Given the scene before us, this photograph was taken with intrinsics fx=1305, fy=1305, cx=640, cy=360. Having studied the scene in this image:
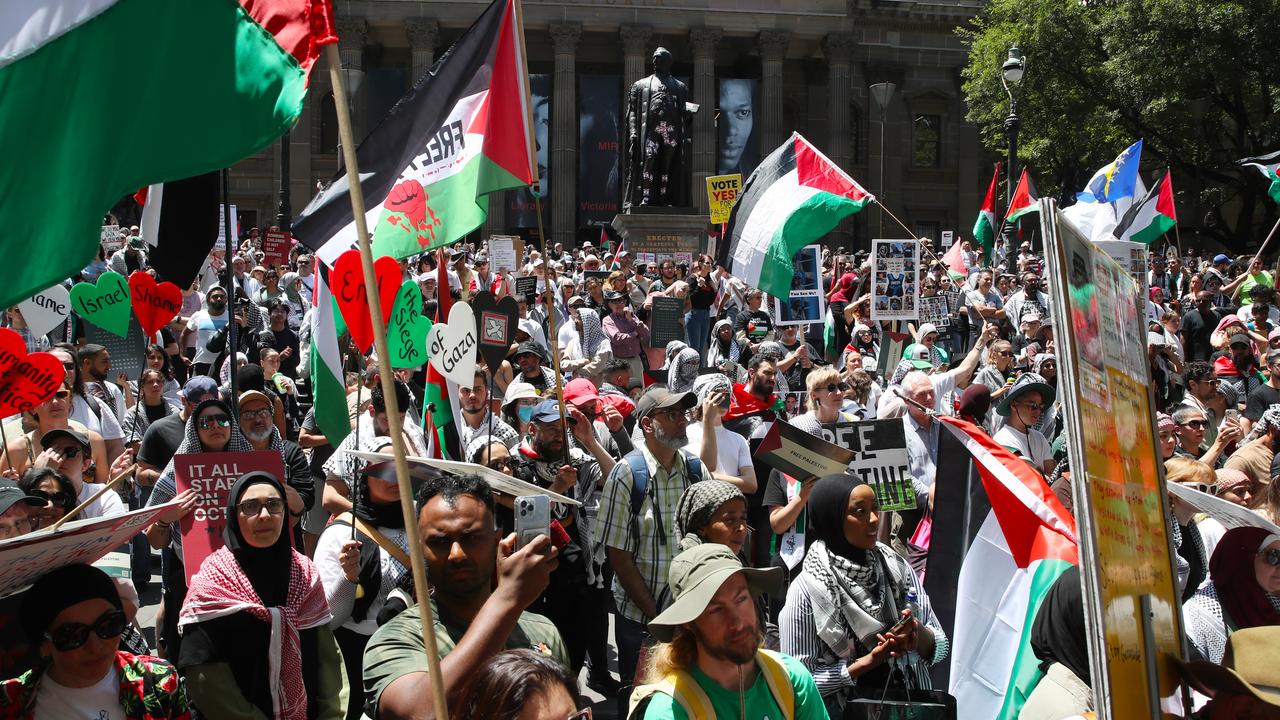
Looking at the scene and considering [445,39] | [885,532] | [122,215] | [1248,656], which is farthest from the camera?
[445,39]

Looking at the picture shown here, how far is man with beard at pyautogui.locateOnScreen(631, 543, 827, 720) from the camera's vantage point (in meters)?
3.24

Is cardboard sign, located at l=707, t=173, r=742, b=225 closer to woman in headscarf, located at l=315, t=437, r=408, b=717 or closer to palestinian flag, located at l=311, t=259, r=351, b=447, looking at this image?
palestinian flag, located at l=311, t=259, r=351, b=447

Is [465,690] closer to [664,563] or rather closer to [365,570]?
[365,570]

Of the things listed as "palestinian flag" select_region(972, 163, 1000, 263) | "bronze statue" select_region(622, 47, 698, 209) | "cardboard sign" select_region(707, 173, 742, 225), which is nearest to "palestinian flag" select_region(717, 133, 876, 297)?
"cardboard sign" select_region(707, 173, 742, 225)

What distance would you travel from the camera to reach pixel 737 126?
48.5 metres

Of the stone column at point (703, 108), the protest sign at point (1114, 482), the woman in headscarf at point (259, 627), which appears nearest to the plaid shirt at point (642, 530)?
the woman in headscarf at point (259, 627)

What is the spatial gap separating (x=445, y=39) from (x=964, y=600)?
151 ft

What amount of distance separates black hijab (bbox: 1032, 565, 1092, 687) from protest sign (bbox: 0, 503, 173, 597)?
7.93 ft

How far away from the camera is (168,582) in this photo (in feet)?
18.8

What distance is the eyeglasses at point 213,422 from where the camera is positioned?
583cm

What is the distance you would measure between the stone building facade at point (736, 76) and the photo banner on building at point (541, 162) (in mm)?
137

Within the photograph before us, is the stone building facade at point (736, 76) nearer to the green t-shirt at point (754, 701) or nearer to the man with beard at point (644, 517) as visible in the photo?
the man with beard at point (644, 517)

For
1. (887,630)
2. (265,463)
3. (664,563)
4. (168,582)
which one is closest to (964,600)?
(887,630)

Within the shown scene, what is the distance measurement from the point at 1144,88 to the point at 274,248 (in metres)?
25.3
